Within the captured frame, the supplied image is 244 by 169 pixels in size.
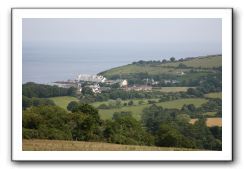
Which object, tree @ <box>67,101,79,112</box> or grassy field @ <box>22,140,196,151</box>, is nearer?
grassy field @ <box>22,140,196,151</box>

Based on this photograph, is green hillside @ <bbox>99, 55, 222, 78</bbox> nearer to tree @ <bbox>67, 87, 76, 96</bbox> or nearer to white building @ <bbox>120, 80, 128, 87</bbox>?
white building @ <bbox>120, 80, 128, 87</bbox>

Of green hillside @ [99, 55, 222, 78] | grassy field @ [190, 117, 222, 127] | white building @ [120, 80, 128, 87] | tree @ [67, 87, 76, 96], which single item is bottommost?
grassy field @ [190, 117, 222, 127]

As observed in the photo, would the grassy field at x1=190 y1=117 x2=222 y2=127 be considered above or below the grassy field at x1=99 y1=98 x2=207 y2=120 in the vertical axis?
below

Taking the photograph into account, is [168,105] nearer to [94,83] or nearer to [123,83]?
[123,83]

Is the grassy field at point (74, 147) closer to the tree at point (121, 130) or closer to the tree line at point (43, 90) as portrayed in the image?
the tree at point (121, 130)

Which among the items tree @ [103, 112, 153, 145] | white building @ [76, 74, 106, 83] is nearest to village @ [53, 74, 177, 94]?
white building @ [76, 74, 106, 83]
